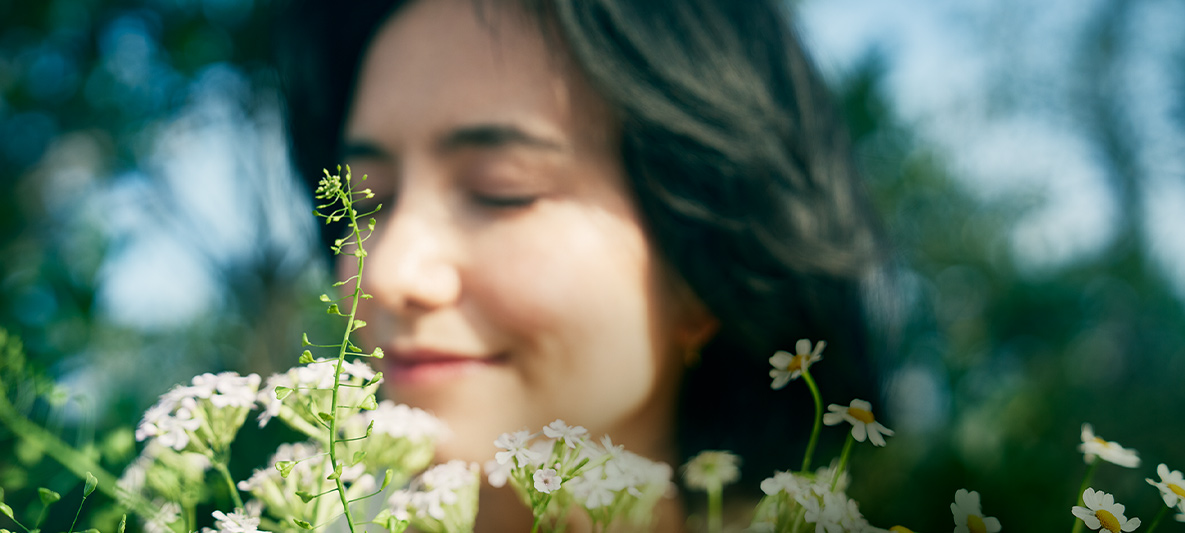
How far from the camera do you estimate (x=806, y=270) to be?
93cm

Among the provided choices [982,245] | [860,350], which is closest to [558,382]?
[860,350]

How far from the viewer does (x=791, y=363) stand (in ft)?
1.15

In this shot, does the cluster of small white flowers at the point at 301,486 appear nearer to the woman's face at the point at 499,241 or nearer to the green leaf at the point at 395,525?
the green leaf at the point at 395,525

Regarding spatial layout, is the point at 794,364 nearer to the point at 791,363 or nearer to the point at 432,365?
the point at 791,363

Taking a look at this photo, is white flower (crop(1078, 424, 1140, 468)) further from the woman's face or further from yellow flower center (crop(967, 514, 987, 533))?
the woman's face

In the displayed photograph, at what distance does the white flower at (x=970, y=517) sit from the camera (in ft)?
0.94

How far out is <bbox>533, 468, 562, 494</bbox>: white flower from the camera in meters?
0.30

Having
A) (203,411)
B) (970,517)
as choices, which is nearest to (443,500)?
(203,411)

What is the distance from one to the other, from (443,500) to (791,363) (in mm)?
204

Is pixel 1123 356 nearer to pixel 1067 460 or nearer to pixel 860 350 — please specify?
pixel 1067 460

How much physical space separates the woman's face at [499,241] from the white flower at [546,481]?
34cm

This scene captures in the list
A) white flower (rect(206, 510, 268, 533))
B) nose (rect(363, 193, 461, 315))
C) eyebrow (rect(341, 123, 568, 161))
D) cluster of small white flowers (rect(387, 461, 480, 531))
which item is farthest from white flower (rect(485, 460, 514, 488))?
eyebrow (rect(341, 123, 568, 161))

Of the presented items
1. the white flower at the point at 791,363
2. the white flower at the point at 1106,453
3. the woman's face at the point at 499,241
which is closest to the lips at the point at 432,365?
the woman's face at the point at 499,241

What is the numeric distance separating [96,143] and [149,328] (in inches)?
34.9
